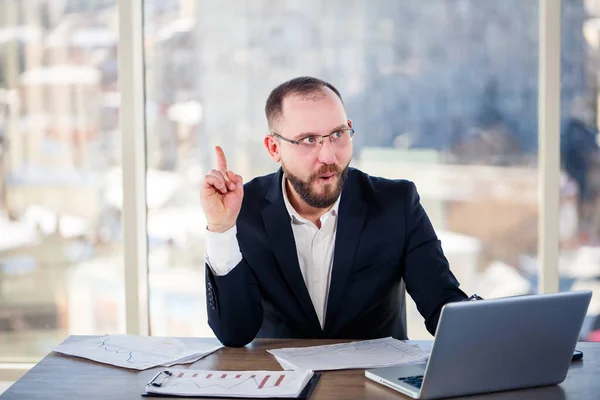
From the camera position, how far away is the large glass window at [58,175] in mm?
3879

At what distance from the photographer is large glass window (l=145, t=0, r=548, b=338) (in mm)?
3770

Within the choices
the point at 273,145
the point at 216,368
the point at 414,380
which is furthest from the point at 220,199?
the point at 414,380

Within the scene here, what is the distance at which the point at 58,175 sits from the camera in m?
3.94

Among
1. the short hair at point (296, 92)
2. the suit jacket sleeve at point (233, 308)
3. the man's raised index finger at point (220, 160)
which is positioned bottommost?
the suit jacket sleeve at point (233, 308)

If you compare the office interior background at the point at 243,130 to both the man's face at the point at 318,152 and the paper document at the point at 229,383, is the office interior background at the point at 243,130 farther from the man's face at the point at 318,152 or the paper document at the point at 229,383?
the paper document at the point at 229,383

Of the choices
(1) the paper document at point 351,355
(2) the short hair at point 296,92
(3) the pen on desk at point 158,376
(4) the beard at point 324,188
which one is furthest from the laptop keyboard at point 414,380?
(2) the short hair at point 296,92

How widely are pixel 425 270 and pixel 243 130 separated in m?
1.74

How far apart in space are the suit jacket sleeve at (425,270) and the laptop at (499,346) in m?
0.56

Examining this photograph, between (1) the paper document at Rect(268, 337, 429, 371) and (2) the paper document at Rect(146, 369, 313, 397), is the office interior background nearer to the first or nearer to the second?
(1) the paper document at Rect(268, 337, 429, 371)

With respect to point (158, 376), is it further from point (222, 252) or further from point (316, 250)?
point (316, 250)

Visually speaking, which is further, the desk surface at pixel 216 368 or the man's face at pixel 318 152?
the man's face at pixel 318 152

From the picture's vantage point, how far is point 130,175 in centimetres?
381

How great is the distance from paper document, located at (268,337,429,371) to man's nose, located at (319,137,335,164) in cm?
58

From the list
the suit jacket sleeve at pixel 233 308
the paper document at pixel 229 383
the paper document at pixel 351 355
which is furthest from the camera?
the suit jacket sleeve at pixel 233 308
